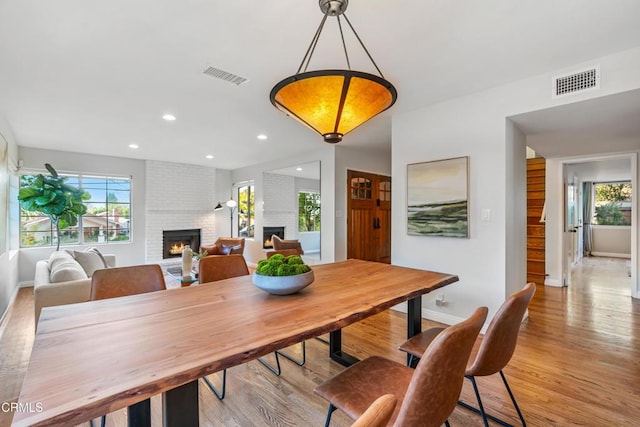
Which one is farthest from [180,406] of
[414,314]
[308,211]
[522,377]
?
[308,211]

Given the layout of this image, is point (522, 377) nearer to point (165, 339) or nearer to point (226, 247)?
point (165, 339)

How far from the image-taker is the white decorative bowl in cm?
159

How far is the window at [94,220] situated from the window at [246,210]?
248 cm

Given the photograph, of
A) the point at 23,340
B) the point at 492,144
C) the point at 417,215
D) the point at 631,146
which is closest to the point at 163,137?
the point at 23,340

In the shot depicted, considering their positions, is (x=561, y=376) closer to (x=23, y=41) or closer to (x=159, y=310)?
(x=159, y=310)

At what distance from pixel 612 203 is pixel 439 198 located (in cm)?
869

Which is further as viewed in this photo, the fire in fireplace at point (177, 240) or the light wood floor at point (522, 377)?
the fire in fireplace at point (177, 240)

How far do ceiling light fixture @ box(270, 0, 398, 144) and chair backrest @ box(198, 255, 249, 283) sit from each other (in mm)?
1333

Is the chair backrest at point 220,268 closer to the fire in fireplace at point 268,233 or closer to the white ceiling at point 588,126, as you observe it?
the white ceiling at point 588,126

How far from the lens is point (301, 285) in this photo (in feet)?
5.33

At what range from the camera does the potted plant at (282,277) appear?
1591 millimetres

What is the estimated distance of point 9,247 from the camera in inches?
178

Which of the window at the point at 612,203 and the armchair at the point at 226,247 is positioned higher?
the window at the point at 612,203

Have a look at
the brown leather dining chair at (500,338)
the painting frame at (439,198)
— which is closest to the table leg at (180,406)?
the brown leather dining chair at (500,338)
